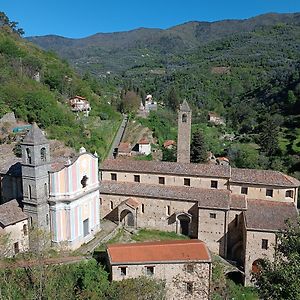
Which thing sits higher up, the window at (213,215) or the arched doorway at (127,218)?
the window at (213,215)

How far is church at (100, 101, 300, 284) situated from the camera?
3030cm

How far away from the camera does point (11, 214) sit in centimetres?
2809

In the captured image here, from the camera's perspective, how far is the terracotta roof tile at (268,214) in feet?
96.8

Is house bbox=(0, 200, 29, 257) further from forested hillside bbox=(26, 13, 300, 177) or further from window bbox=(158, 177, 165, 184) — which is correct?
forested hillside bbox=(26, 13, 300, 177)

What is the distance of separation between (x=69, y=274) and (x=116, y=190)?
37.8 feet

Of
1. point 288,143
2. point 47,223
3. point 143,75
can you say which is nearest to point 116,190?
point 47,223

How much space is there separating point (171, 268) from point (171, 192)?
9.61m

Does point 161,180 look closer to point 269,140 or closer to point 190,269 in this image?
point 190,269

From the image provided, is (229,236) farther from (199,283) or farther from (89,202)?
(89,202)

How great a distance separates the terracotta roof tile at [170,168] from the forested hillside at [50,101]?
1370cm

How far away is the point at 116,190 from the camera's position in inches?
1430

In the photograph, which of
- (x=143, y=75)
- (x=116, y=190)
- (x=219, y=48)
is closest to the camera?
(x=116, y=190)

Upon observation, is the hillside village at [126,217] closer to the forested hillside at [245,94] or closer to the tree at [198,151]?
the tree at [198,151]

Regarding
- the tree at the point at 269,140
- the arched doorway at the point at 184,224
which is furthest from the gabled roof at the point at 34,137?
the tree at the point at 269,140
